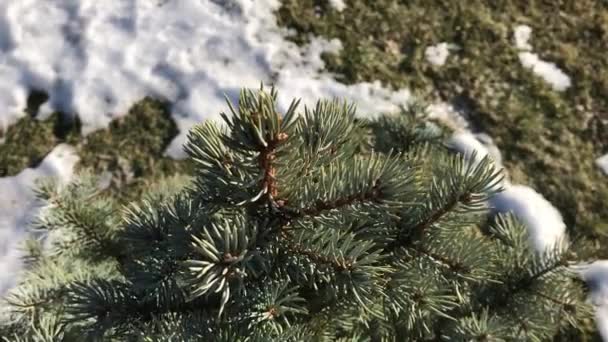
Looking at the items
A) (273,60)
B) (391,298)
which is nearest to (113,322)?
(391,298)

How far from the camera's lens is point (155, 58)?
3.93m

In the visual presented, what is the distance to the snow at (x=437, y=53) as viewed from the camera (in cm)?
399

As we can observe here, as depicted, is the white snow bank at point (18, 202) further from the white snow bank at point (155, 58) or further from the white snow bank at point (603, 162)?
the white snow bank at point (603, 162)

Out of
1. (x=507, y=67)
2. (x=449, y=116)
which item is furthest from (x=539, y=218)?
(x=507, y=67)

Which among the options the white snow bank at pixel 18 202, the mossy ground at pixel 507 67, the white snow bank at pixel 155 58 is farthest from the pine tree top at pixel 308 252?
the white snow bank at pixel 155 58

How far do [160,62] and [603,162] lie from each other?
9.40ft

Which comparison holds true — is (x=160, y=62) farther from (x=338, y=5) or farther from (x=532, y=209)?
(x=532, y=209)

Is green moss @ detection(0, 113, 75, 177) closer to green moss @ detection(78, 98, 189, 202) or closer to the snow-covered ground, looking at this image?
the snow-covered ground

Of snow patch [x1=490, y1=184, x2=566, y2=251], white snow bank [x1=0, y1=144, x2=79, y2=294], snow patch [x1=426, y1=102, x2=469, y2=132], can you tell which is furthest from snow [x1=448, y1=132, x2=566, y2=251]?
white snow bank [x1=0, y1=144, x2=79, y2=294]

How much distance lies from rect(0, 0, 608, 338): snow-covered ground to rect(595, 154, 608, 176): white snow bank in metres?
0.57

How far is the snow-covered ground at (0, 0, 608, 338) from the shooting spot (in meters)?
3.76

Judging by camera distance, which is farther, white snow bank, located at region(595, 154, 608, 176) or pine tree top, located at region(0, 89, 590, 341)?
white snow bank, located at region(595, 154, 608, 176)

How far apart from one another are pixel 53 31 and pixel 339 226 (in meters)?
3.55

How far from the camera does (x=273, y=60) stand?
13.0ft
